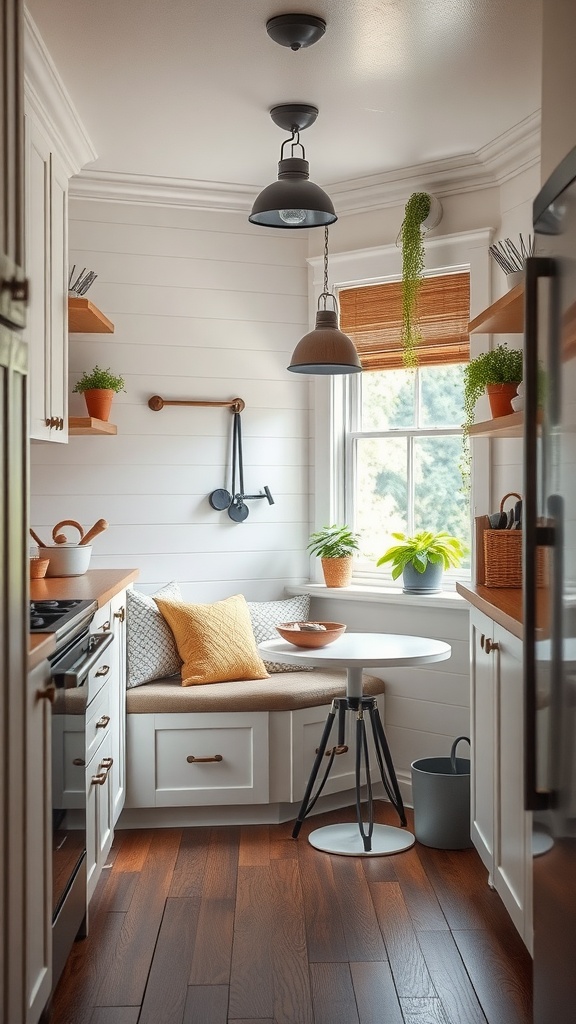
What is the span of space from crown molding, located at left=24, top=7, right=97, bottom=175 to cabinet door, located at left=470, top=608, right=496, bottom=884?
2240 millimetres

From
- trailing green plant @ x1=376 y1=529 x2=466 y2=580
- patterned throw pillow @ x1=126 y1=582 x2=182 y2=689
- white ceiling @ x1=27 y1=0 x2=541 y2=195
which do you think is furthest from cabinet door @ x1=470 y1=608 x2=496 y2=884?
white ceiling @ x1=27 y1=0 x2=541 y2=195

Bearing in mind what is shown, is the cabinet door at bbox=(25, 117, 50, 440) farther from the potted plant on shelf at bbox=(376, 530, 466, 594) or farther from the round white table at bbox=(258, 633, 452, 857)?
the potted plant on shelf at bbox=(376, 530, 466, 594)

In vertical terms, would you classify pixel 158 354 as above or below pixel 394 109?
below

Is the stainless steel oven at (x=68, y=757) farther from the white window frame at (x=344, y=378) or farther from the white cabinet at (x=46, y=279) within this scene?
the white window frame at (x=344, y=378)

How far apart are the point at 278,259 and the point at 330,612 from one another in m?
1.69

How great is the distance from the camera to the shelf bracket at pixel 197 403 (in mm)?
4395

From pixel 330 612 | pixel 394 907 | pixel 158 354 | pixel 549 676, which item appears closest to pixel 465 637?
pixel 330 612

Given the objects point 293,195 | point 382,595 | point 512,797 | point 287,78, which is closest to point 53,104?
point 287,78

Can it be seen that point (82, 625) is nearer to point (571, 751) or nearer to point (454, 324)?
point (571, 751)

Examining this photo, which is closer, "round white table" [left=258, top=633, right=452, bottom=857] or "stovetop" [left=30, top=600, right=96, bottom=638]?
"stovetop" [left=30, top=600, right=96, bottom=638]

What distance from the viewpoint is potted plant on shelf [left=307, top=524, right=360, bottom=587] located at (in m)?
4.45

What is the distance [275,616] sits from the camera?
4.37 meters

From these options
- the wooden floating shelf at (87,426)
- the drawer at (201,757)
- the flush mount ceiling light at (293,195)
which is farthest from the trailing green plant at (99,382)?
the drawer at (201,757)

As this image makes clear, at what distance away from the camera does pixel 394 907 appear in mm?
3051
